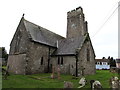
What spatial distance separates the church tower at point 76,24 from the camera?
32.5 meters

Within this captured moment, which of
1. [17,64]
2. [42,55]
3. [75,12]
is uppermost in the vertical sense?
[75,12]

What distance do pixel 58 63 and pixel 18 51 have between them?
9041 millimetres

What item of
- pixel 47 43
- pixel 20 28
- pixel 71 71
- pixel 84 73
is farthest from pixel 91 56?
pixel 20 28

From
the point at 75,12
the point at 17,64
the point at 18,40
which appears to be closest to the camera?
the point at 17,64

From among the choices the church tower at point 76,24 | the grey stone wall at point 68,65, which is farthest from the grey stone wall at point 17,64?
the church tower at point 76,24

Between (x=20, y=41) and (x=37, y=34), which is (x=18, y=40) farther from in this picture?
(x=37, y=34)

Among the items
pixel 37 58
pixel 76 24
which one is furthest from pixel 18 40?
pixel 76 24

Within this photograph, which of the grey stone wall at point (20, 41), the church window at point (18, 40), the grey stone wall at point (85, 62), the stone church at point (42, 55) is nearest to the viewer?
the stone church at point (42, 55)

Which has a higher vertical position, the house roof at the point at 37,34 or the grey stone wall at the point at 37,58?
the house roof at the point at 37,34

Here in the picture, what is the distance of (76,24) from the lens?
33.4m

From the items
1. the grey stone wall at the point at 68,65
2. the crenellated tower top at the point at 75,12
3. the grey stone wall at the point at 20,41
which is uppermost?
the crenellated tower top at the point at 75,12

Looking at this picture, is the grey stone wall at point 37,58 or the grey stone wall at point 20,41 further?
the grey stone wall at point 20,41

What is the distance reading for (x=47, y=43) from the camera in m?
24.9

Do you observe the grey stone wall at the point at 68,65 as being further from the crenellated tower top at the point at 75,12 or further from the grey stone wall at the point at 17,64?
the crenellated tower top at the point at 75,12
